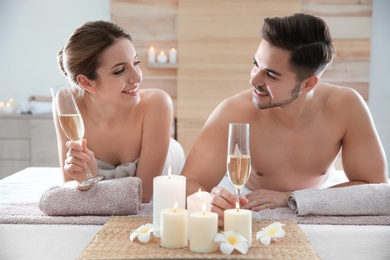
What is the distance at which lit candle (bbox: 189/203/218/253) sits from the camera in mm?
1508

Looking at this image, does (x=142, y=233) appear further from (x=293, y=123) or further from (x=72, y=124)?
(x=293, y=123)

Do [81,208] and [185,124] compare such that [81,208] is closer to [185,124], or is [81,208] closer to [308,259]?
[308,259]

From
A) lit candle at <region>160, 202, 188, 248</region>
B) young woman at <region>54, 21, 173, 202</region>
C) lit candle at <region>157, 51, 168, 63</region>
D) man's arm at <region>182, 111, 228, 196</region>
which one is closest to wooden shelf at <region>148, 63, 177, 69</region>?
lit candle at <region>157, 51, 168, 63</region>

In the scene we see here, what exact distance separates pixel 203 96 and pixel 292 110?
8.30 feet

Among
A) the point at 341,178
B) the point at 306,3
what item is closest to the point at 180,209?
the point at 341,178

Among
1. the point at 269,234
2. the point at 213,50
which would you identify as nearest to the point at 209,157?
the point at 269,234

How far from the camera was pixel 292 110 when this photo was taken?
241 cm

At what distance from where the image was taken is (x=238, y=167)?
164 centimetres

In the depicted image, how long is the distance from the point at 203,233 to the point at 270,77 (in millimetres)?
926

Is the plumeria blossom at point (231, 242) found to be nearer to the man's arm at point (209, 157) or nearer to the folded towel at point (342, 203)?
the folded towel at point (342, 203)

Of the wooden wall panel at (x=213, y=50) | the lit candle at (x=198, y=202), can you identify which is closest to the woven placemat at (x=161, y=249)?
the lit candle at (x=198, y=202)

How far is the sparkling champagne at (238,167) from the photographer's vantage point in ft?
5.35

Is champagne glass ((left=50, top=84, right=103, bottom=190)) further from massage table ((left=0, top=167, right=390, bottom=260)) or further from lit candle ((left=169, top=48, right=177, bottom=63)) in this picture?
lit candle ((left=169, top=48, right=177, bottom=63))

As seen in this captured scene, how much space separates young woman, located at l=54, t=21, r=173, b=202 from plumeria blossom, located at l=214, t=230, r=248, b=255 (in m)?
0.80
